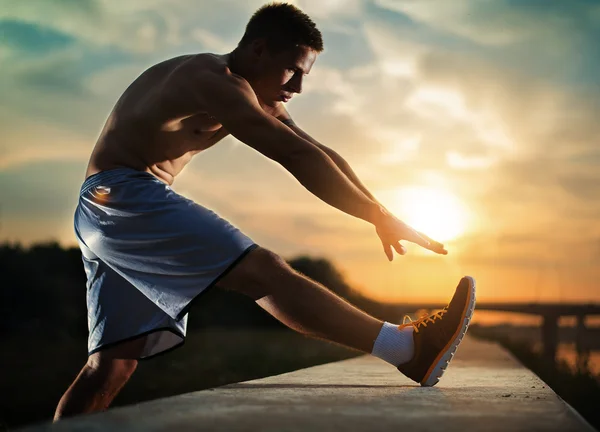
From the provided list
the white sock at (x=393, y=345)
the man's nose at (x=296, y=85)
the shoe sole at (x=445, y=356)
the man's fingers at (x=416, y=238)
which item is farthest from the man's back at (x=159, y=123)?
the shoe sole at (x=445, y=356)

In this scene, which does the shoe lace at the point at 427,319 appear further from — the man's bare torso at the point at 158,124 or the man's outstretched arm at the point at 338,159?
the man's bare torso at the point at 158,124

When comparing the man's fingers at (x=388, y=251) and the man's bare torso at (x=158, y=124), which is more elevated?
the man's bare torso at (x=158, y=124)

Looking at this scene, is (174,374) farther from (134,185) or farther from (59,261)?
(59,261)

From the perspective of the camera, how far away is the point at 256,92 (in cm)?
314

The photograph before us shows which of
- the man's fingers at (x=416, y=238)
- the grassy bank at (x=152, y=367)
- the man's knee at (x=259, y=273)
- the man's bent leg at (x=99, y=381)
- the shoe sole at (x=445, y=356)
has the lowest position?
the grassy bank at (x=152, y=367)

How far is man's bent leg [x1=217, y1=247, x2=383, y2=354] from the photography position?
2744mm

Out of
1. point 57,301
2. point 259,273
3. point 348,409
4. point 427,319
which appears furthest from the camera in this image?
point 57,301

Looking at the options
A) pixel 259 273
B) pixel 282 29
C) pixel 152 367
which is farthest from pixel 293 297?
pixel 152 367

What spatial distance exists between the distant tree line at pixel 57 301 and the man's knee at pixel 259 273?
968 cm

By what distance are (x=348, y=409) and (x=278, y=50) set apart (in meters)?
1.44

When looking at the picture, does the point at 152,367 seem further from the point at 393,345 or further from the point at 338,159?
the point at 393,345

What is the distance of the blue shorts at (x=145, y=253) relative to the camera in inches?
109

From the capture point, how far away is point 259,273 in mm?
2738

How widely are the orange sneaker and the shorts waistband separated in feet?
3.82
